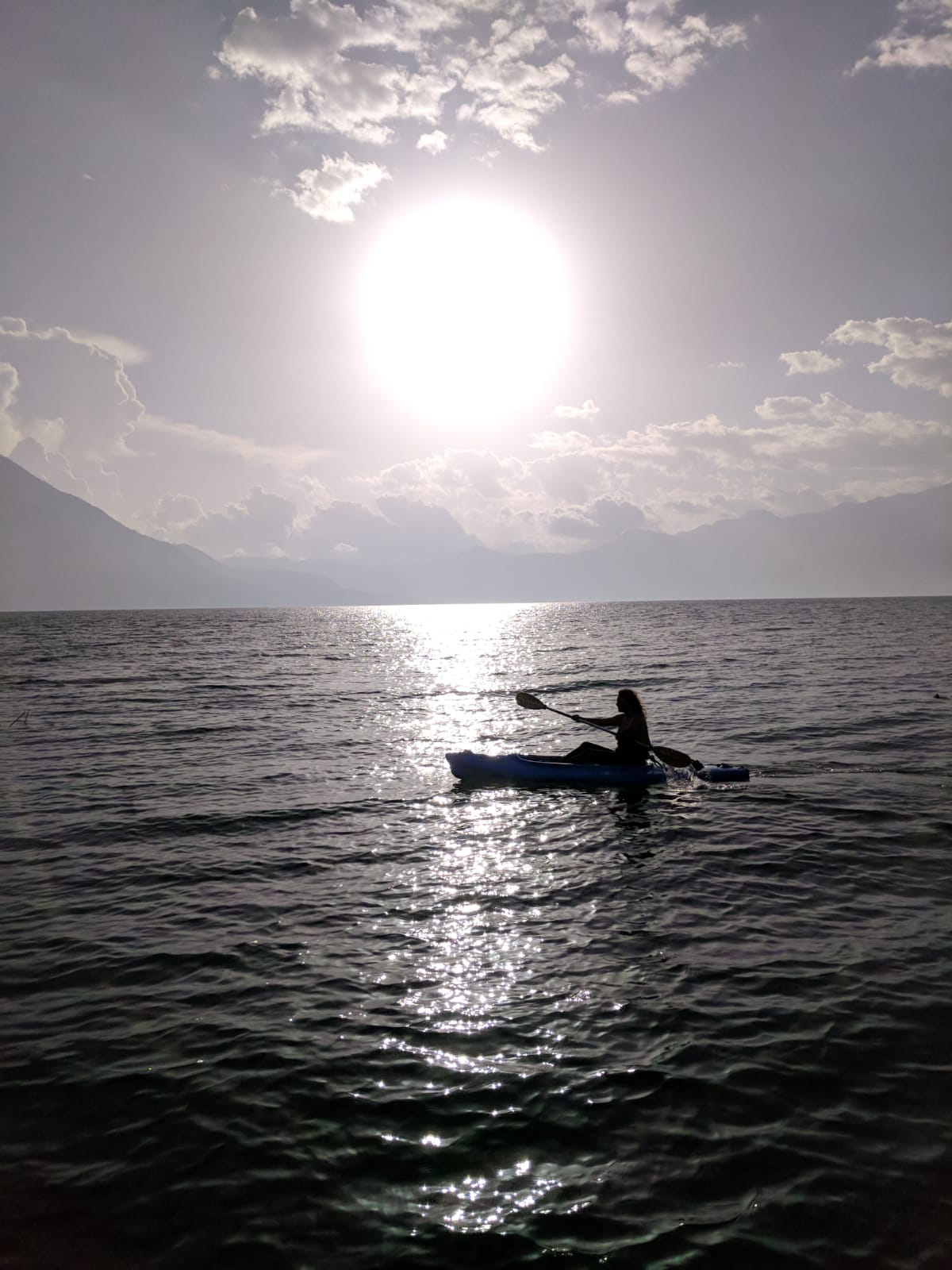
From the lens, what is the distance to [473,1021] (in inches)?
288

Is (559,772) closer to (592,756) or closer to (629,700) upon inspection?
(592,756)

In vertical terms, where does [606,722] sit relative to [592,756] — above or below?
above

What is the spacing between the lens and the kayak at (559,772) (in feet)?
57.4

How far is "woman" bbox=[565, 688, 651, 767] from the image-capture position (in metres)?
17.4

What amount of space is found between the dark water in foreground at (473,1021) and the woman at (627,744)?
3.67ft

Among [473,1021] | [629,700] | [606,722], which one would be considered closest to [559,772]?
[606,722]

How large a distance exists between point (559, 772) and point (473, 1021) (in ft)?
34.7

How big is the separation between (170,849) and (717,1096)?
10.4 m

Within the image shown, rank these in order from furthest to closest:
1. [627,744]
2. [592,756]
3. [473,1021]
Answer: [592,756] < [627,744] < [473,1021]

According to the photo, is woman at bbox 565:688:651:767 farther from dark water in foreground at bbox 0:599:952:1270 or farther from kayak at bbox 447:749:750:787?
dark water in foreground at bbox 0:599:952:1270

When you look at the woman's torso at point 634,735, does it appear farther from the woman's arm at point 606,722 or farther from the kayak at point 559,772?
the woman's arm at point 606,722

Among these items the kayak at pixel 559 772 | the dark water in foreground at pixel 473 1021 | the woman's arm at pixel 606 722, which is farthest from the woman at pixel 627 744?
the dark water in foreground at pixel 473 1021

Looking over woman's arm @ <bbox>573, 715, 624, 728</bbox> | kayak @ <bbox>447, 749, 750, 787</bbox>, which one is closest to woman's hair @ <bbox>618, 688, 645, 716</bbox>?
woman's arm @ <bbox>573, 715, 624, 728</bbox>

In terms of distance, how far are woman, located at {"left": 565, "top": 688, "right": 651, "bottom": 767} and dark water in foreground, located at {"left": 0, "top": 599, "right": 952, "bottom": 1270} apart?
3.67 feet
